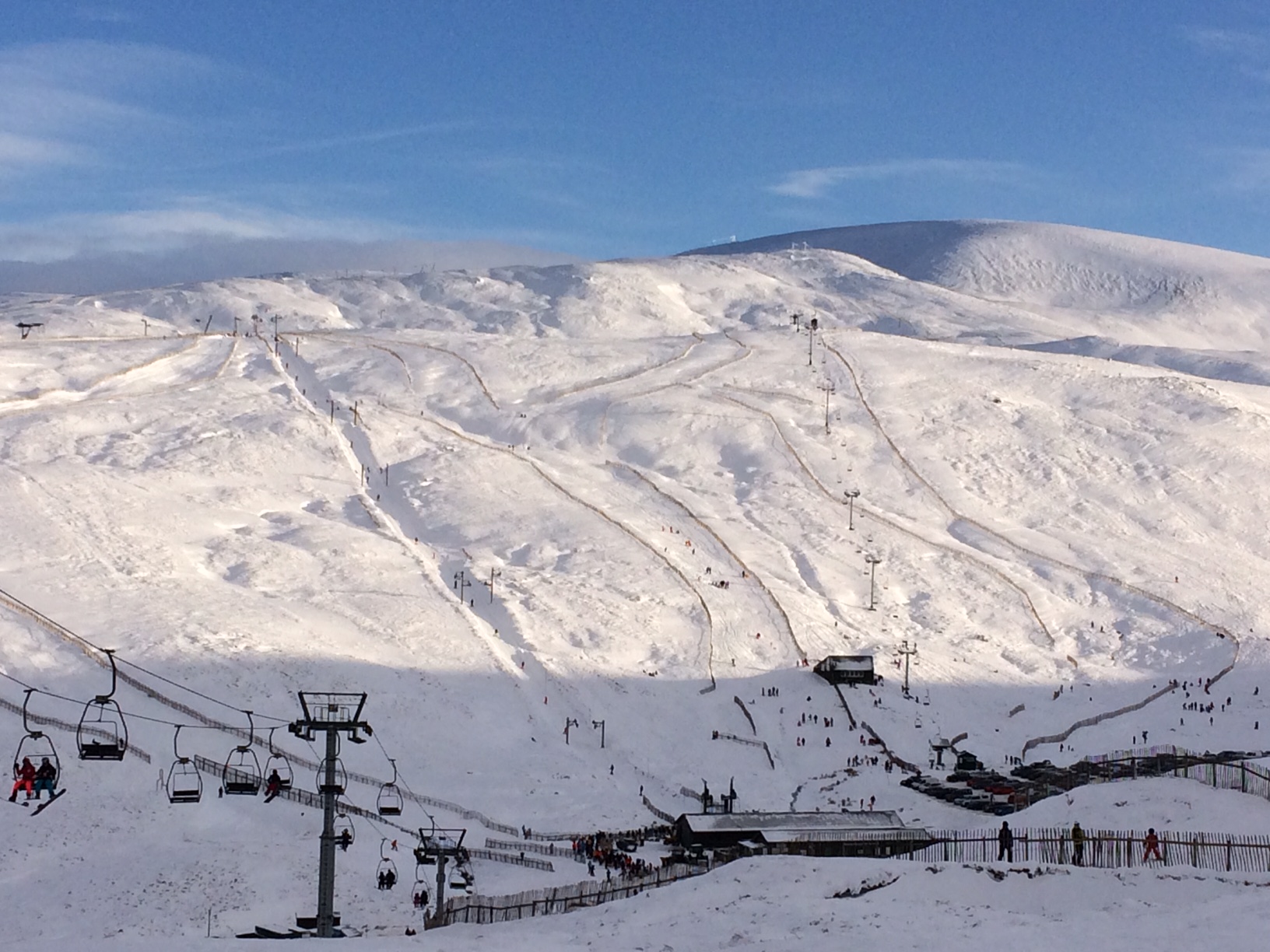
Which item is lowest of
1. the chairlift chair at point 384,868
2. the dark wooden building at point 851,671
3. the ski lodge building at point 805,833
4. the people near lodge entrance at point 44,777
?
the chairlift chair at point 384,868

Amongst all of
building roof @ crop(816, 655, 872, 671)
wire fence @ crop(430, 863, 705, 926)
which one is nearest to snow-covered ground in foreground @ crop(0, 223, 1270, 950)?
building roof @ crop(816, 655, 872, 671)

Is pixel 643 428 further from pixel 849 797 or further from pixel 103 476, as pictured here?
pixel 849 797

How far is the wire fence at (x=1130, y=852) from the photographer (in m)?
23.6

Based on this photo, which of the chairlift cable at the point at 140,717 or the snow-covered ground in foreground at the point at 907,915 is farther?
the chairlift cable at the point at 140,717

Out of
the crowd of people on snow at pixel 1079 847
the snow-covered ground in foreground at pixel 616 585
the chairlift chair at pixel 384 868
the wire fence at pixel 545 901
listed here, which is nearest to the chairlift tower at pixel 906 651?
the snow-covered ground in foreground at pixel 616 585

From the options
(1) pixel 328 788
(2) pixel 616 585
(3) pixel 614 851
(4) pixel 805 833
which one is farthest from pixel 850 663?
(1) pixel 328 788

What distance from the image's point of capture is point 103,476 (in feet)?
230

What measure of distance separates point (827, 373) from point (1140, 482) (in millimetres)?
24837

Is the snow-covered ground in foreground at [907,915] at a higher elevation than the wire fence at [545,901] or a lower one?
higher

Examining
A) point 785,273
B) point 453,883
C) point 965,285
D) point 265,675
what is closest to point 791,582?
point 265,675

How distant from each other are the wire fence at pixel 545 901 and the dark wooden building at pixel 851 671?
88.3ft

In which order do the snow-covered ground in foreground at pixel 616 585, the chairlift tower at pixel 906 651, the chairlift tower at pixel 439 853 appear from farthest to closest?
1. the chairlift tower at pixel 906 651
2. the snow-covered ground in foreground at pixel 616 585
3. the chairlift tower at pixel 439 853

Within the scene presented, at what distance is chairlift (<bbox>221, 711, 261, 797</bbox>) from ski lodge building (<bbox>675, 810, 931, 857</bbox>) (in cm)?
1051

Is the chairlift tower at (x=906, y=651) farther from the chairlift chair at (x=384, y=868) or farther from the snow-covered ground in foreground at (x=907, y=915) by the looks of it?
the snow-covered ground in foreground at (x=907, y=915)
